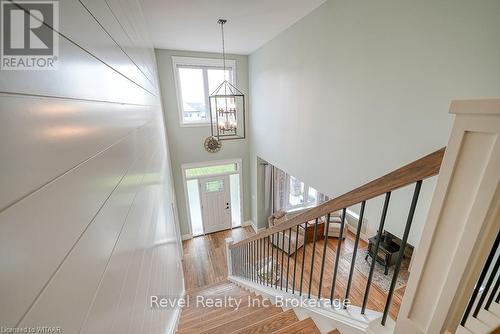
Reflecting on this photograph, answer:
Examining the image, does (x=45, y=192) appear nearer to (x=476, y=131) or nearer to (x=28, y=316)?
(x=28, y=316)

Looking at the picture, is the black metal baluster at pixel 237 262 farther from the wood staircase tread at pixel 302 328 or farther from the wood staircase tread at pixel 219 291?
the wood staircase tread at pixel 302 328

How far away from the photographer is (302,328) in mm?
1490

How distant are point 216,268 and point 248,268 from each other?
5.88 feet

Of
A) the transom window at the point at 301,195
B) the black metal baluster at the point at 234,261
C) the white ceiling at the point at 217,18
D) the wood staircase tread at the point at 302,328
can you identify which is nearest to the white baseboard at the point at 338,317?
the wood staircase tread at the point at 302,328

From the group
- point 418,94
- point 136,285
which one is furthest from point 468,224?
point 418,94

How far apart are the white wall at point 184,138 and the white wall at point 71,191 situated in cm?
405

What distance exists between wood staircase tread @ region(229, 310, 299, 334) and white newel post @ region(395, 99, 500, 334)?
1.11 m

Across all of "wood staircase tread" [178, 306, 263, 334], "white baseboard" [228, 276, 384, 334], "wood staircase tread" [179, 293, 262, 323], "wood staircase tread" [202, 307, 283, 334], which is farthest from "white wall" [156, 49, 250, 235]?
"white baseboard" [228, 276, 384, 334]

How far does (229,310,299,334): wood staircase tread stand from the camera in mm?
1662

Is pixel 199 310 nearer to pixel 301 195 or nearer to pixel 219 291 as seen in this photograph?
pixel 219 291

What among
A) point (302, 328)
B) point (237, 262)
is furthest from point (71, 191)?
point (237, 262)

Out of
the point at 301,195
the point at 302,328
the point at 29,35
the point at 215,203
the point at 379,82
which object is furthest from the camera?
the point at 301,195

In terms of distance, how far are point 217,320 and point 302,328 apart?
121 centimetres

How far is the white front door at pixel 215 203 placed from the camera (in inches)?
231
